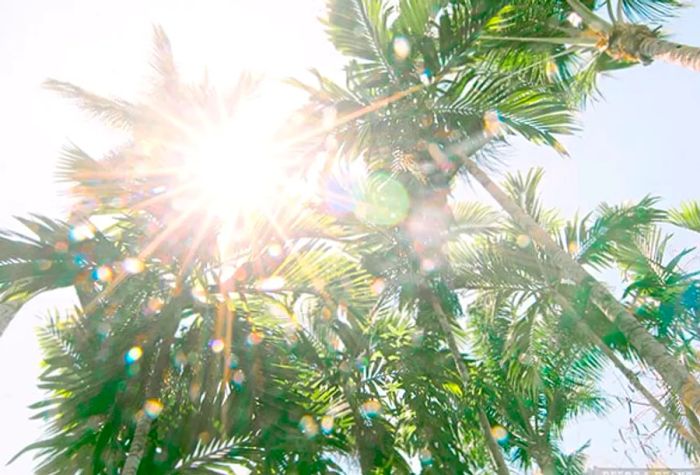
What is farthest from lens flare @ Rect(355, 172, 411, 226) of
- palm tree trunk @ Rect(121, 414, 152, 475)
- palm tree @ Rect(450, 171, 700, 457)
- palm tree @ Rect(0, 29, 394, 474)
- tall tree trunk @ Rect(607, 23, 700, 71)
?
palm tree trunk @ Rect(121, 414, 152, 475)

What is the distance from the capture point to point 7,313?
5.72m

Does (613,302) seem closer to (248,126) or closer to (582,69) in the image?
(582,69)

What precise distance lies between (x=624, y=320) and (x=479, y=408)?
3.01m

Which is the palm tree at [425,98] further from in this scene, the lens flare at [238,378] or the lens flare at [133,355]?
the lens flare at [133,355]

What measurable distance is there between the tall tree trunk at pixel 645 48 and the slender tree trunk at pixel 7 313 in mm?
6778

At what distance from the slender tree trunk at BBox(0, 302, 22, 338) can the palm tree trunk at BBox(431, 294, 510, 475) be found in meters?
5.39

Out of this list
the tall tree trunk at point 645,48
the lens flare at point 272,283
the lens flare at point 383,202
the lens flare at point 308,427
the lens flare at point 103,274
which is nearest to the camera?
the tall tree trunk at point 645,48

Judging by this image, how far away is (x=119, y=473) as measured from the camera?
4879mm

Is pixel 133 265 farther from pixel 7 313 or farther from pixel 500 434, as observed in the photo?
pixel 500 434

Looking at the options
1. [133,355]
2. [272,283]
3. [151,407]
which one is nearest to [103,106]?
[272,283]

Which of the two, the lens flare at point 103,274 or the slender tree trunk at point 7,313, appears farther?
the slender tree trunk at point 7,313

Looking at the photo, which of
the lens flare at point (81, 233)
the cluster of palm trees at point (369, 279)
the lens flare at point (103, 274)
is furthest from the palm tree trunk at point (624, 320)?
the lens flare at point (81, 233)

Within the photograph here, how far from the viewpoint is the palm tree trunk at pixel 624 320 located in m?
3.69

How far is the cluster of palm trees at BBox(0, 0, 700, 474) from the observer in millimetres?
4805
